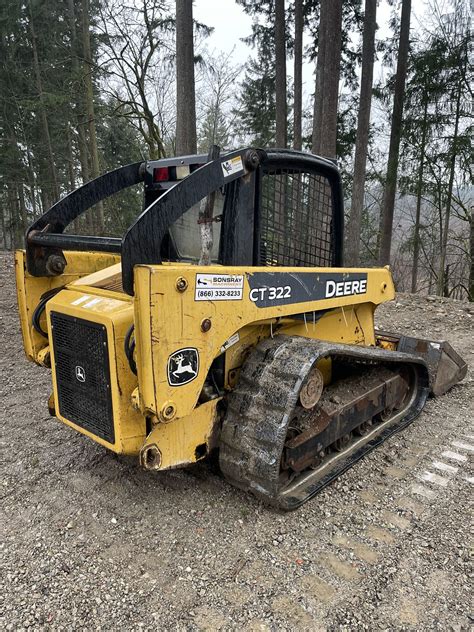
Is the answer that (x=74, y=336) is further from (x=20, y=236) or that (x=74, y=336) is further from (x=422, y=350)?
(x=20, y=236)

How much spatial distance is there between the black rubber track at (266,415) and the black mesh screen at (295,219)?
0.62 m

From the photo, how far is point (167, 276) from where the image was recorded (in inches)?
81.7

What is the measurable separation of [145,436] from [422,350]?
3.27 meters

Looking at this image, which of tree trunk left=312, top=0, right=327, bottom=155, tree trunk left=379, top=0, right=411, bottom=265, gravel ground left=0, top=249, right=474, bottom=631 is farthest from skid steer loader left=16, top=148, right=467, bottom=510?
tree trunk left=379, top=0, right=411, bottom=265

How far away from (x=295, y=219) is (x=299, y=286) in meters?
0.54

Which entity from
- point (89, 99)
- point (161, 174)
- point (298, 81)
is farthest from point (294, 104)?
point (161, 174)

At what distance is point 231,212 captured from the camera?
8.65ft

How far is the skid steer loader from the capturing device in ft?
7.22

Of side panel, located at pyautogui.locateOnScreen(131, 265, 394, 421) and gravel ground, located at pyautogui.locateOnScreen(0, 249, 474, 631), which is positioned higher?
side panel, located at pyautogui.locateOnScreen(131, 265, 394, 421)

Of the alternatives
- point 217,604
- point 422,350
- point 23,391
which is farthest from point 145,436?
point 422,350

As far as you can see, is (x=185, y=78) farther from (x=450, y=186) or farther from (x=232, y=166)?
(x=450, y=186)

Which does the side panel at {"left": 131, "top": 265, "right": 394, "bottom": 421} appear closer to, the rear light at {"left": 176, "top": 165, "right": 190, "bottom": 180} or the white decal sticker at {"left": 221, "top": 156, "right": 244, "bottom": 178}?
the white decal sticker at {"left": 221, "top": 156, "right": 244, "bottom": 178}

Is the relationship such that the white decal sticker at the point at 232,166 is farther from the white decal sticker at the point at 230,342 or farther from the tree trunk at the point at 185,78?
the tree trunk at the point at 185,78

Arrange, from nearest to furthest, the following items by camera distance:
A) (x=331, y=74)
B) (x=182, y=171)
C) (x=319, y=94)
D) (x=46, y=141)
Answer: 1. (x=182, y=171)
2. (x=331, y=74)
3. (x=319, y=94)
4. (x=46, y=141)
